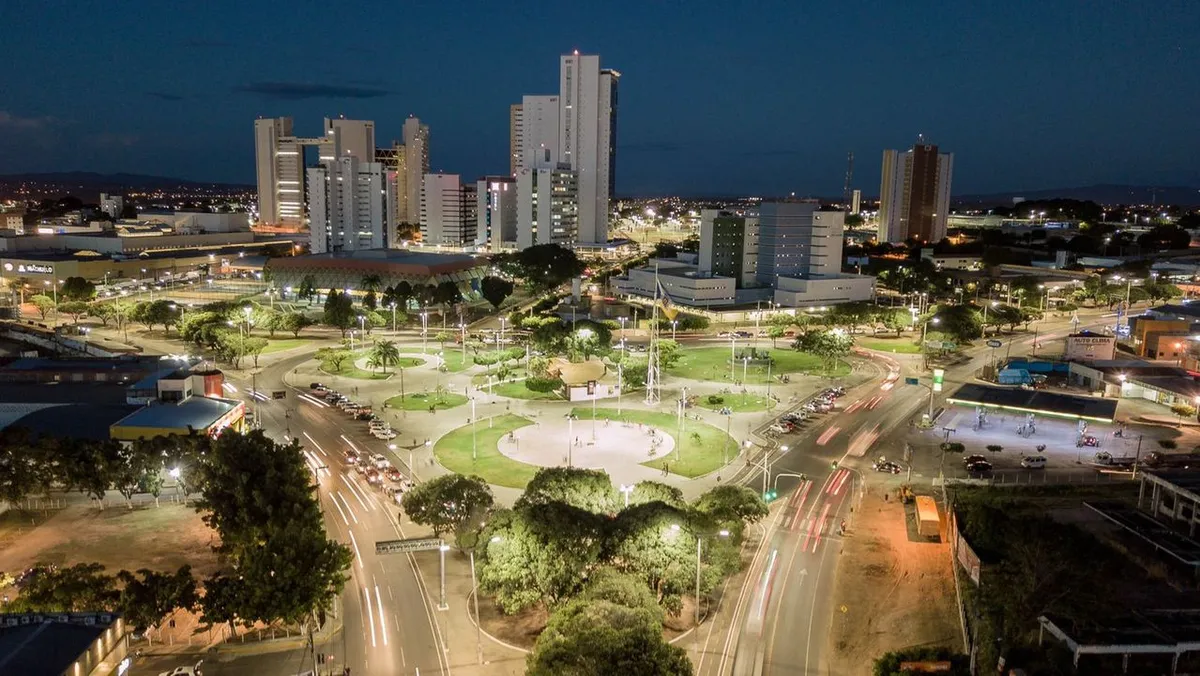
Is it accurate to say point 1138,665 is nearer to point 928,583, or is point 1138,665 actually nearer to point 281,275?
point 928,583

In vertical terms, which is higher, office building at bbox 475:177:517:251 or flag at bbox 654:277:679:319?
office building at bbox 475:177:517:251

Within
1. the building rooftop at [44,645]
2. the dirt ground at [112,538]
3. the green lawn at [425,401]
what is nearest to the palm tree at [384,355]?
the green lawn at [425,401]

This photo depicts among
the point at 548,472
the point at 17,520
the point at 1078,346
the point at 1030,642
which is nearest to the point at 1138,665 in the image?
the point at 1030,642

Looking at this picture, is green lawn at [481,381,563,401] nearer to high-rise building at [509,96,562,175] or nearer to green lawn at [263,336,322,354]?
green lawn at [263,336,322,354]

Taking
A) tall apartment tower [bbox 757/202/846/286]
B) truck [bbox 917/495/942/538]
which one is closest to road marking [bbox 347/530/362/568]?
truck [bbox 917/495/942/538]

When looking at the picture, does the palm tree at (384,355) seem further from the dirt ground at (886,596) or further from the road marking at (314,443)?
the dirt ground at (886,596)

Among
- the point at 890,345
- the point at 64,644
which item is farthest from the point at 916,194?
the point at 64,644
